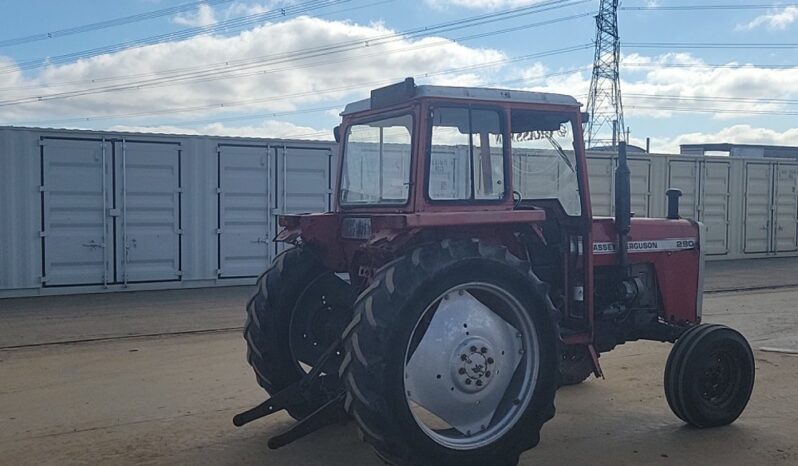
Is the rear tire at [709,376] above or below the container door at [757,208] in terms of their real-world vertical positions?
below

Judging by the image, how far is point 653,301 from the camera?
6.12 meters

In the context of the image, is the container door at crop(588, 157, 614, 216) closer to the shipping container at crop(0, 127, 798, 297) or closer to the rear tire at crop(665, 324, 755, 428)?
the shipping container at crop(0, 127, 798, 297)

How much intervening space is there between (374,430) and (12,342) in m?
5.97

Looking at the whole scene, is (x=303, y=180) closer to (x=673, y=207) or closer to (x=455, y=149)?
(x=673, y=207)

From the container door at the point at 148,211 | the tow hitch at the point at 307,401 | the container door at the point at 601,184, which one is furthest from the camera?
the container door at the point at 601,184

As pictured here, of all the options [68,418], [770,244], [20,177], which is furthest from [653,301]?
[770,244]

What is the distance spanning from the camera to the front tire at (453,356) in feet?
13.4

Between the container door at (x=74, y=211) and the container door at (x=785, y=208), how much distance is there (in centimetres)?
1566

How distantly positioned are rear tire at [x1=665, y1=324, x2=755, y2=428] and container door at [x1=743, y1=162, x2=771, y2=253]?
570 inches

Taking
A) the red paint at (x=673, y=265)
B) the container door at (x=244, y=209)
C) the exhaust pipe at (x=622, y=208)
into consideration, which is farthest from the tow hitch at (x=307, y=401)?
the container door at (x=244, y=209)

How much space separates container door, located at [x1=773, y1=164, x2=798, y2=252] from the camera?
19.6m

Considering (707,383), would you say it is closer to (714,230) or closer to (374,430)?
(374,430)

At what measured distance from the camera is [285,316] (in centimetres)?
548

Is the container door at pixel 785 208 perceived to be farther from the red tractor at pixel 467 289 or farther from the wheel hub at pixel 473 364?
the wheel hub at pixel 473 364
